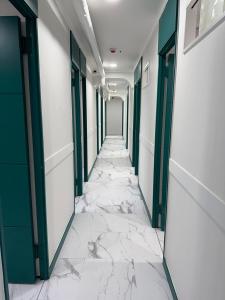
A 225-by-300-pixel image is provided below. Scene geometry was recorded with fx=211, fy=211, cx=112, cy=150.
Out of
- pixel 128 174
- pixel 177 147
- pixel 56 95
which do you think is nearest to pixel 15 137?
pixel 56 95

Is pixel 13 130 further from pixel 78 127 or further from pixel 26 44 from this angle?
pixel 78 127

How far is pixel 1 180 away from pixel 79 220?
→ 5.20ft

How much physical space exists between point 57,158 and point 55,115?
44 centimetres

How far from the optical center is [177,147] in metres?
1.69

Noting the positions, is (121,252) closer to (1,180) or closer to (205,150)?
(1,180)

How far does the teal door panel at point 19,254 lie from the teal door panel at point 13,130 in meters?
0.62

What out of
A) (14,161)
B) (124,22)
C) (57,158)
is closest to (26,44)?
(14,161)

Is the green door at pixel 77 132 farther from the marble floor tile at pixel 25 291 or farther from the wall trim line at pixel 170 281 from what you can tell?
the wall trim line at pixel 170 281

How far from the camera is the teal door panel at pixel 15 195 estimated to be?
1693 millimetres

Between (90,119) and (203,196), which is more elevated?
(90,119)

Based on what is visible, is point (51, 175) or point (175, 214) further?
point (51, 175)

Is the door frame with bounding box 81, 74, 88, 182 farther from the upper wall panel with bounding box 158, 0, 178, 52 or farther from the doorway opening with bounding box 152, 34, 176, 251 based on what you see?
the upper wall panel with bounding box 158, 0, 178, 52

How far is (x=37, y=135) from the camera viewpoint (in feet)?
5.54

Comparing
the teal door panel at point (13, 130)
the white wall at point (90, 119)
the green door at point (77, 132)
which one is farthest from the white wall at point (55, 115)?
the white wall at point (90, 119)
